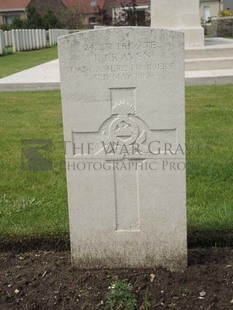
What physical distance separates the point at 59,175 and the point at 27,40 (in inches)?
937

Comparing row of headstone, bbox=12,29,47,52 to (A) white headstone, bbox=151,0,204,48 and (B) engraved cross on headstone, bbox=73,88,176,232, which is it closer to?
(A) white headstone, bbox=151,0,204,48

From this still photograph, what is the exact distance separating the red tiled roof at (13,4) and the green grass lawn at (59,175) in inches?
2096

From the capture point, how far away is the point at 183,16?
11.8 m

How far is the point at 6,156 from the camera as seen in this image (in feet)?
16.8

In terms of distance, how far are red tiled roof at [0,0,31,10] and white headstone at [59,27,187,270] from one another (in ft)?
190

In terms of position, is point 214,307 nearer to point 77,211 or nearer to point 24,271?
point 77,211

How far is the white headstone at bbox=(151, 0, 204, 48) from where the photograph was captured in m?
11.8

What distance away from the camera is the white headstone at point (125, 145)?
8.44 feet

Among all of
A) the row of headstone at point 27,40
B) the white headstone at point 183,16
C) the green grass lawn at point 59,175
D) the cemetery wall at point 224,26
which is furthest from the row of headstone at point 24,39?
the green grass lawn at point 59,175

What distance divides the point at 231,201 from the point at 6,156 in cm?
245

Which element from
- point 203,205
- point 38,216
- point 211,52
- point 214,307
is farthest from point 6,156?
point 211,52

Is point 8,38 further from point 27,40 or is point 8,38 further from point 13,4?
point 13,4

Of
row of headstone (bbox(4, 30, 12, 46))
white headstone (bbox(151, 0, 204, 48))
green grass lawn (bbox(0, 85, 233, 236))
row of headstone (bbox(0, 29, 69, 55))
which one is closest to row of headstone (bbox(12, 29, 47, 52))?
row of headstone (bbox(0, 29, 69, 55))

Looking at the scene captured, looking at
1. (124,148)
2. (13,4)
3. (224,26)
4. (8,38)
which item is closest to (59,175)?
(124,148)
